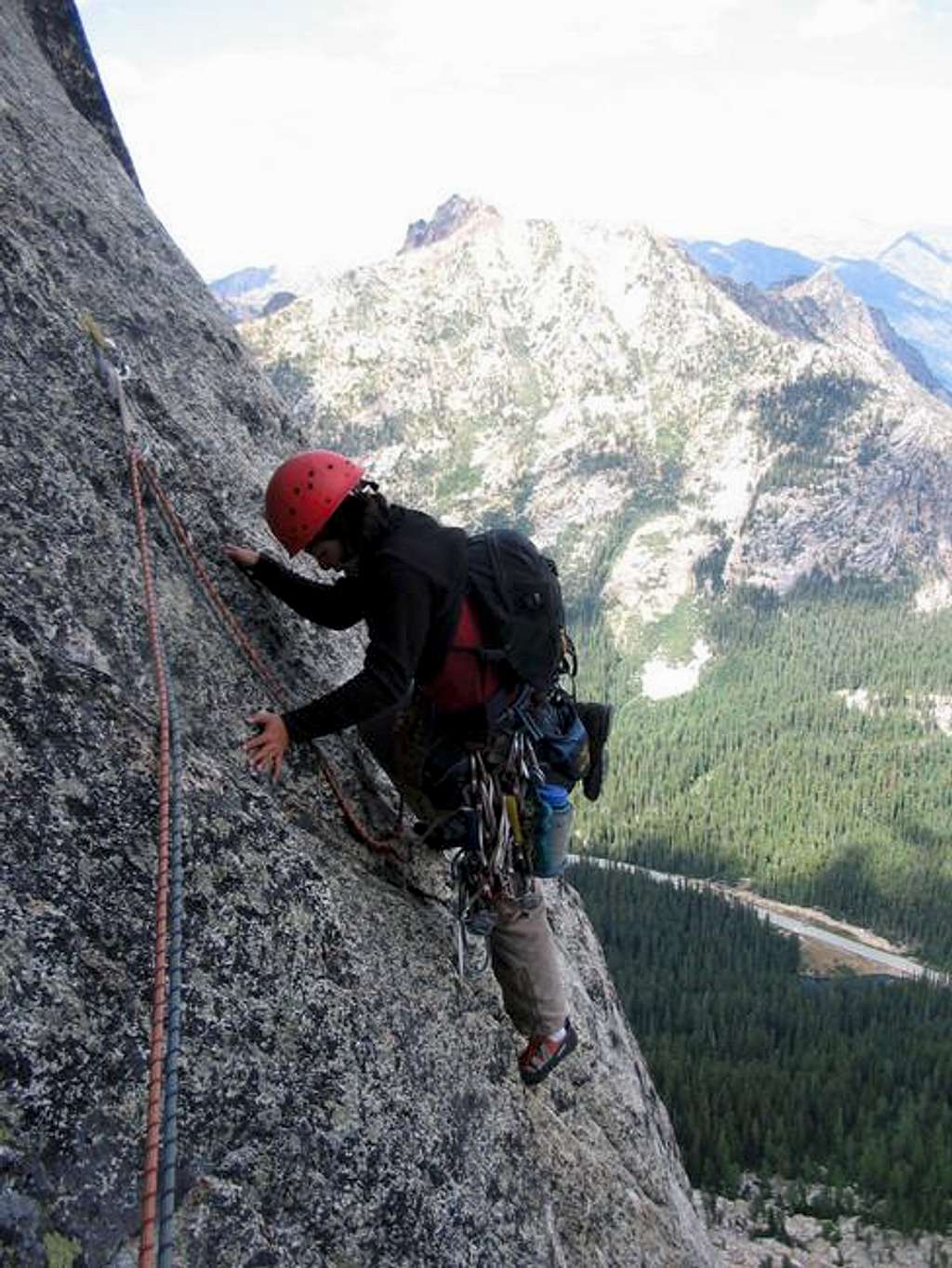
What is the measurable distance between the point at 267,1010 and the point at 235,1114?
61 centimetres

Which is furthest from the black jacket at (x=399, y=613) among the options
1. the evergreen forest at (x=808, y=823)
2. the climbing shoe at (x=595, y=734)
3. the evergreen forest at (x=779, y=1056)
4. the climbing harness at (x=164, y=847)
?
the evergreen forest at (x=808, y=823)

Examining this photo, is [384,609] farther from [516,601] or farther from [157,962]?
[157,962]

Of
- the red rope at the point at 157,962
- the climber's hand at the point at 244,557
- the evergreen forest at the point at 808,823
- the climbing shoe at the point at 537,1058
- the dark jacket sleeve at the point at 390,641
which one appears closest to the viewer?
the red rope at the point at 157,962

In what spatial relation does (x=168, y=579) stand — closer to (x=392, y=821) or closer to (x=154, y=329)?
(x=392, y=821)

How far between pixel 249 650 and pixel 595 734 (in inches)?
117

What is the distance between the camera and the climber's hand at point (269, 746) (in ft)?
23.5

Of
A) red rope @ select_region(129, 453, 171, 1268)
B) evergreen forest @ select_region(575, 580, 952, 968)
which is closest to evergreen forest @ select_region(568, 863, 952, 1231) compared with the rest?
evergreen forest @ select_region(575, 580, 952, 968)

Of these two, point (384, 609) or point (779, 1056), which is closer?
point (384, 609)

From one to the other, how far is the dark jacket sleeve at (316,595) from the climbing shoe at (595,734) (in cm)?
211

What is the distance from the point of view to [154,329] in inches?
461

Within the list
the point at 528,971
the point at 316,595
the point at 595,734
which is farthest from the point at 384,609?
the point at 528,971

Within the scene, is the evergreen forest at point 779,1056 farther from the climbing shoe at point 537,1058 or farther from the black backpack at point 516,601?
the black backpack at point 516,601

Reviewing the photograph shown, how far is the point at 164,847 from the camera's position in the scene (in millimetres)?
5625

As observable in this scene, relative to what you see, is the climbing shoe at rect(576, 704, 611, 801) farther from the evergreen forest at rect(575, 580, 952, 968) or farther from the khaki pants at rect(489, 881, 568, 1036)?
the evergreen forest at rect(575, 580, 952, 968)
